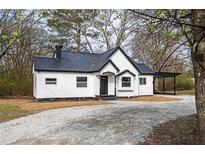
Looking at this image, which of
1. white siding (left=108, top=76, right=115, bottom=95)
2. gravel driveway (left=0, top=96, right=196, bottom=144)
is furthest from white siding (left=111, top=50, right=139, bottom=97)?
gravel driveway (left=0, top=96, right=196, bottom=144)

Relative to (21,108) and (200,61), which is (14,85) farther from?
(200,61)

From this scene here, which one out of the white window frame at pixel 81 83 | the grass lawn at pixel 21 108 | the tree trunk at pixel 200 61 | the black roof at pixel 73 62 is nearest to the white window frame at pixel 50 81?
the black roof at pixel 73 62

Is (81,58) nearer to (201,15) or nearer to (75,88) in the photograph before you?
(75,88)

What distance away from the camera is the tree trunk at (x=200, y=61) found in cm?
349

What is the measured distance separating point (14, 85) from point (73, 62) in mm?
3781

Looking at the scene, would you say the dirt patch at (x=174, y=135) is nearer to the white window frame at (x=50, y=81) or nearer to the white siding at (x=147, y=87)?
the white window frame at (x=50, y=81)

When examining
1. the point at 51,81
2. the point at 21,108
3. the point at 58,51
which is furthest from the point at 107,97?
the point at 21,108

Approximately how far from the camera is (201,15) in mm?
3662

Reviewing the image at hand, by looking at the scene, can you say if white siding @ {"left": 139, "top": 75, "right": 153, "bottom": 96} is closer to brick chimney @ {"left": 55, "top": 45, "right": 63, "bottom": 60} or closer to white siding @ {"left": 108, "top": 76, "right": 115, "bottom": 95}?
white siding @ {"left": 108, "top": 76, "right": 115, "bottom": 95}

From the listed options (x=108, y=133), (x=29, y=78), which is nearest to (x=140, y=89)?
(x=29, y=78)

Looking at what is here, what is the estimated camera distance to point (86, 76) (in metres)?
14.6

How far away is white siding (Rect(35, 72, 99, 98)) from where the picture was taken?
1329 cm

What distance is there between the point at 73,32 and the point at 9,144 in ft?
38.1

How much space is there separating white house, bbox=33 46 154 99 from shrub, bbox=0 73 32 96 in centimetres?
108
